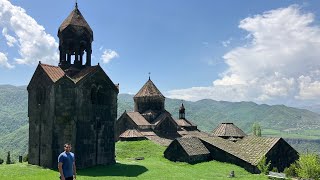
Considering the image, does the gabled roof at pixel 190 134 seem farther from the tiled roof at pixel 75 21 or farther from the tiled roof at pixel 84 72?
the tiled roof at pixel 75 21

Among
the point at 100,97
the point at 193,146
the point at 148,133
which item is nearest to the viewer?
the point at 100,97

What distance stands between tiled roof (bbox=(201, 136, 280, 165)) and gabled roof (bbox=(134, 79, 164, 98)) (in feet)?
79.4

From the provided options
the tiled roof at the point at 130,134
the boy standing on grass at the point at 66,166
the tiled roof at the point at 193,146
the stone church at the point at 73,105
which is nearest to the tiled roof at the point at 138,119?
the tiled roof at the point at 130,134

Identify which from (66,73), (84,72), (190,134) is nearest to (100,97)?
(84,72)

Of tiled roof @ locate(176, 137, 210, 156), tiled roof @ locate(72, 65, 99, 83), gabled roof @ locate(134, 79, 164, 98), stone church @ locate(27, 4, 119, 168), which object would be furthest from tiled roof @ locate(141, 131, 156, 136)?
tiled roof @ locate(72, 65, 99, 83)

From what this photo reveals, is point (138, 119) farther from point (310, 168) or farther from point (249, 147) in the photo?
point (310, 168)

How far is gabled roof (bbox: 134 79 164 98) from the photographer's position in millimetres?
69750

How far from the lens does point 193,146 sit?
4453 centimetres

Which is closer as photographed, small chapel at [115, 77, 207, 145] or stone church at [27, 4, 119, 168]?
stone church at [27, 4, 119, 168]

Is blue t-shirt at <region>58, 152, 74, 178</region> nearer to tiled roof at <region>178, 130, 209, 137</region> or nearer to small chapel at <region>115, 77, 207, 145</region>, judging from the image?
small chapel at <region>115, 77, 207, 145</region>

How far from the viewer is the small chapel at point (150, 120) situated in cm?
6431

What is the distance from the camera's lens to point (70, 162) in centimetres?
1464

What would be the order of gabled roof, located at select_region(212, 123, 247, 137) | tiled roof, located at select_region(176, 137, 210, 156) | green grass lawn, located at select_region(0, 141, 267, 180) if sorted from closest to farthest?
green grass lawn, located at select_region(0, 141, 267, 180) → tiled roof, located at select_region(176, 137, 210, 156) → gabled roof, located at select_region(212, 123, 247, 137)

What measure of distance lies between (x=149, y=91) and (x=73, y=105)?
3660 cm
